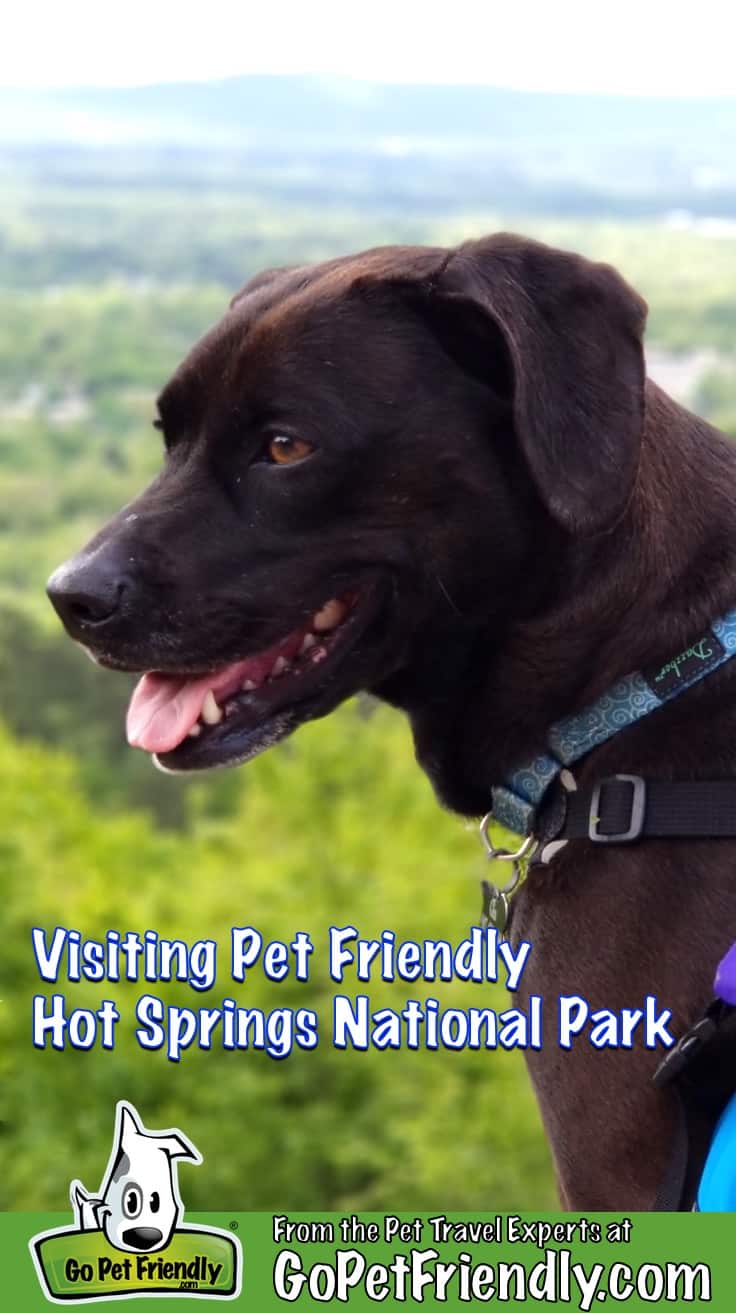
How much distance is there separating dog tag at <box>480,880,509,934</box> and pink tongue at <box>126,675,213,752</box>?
72 cm

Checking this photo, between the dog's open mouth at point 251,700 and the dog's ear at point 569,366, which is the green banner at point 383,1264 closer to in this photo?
the dog's open mouth at point 251,700

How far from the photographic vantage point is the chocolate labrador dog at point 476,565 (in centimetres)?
306

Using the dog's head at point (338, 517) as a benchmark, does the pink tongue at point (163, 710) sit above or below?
below

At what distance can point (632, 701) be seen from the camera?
10.2ft

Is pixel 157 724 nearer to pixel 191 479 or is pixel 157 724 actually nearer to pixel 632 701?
pixel 191 479

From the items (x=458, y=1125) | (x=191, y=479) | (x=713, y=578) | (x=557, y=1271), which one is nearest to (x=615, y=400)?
(x=713, y=578)

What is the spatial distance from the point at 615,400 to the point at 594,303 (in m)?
0.20

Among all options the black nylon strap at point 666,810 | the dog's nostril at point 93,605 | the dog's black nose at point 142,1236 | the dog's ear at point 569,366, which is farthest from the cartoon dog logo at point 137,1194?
the dog's ear at point 569,366

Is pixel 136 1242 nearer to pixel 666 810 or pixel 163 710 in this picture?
pixel 163 710

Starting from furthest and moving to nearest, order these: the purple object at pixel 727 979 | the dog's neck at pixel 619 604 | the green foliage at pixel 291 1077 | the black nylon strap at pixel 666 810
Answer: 1. the green foliage at pixel 291 1077
2. the dog's neck at pixel 619 604
3. the black nylon strap at pixel 666 810
4. the purple object at pixel 727 979

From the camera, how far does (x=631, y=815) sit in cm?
303

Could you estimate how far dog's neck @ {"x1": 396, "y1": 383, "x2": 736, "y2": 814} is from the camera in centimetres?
315

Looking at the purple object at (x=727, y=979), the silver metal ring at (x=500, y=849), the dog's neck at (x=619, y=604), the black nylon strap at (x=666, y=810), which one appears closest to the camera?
the purple object at (x=727, y=979)

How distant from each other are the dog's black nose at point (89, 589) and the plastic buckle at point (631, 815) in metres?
1.04
